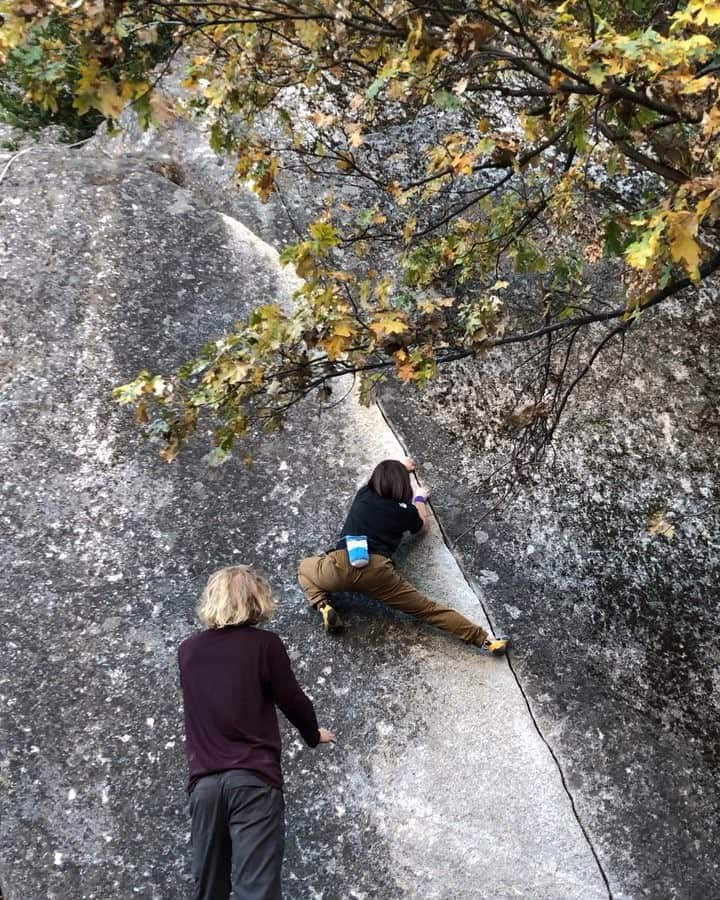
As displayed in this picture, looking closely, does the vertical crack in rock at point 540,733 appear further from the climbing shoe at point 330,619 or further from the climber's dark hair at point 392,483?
the climbing shoe at point 330,619

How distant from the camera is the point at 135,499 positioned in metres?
5.91

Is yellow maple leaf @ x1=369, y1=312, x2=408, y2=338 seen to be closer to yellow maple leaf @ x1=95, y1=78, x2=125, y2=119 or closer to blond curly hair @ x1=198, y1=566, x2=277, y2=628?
blond curly hair @ x1=198, y1=566, x2=277, y2=628

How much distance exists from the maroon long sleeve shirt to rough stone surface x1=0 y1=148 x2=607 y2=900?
3.98 ft

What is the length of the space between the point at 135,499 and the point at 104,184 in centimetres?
340

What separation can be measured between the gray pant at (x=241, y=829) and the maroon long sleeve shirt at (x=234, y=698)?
0.22ft

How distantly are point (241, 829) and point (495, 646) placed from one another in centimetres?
243

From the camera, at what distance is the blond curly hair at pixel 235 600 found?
3.91 metres

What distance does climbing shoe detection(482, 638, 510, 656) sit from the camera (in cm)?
563

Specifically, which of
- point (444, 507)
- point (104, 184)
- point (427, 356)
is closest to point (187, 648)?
point (427, 356)

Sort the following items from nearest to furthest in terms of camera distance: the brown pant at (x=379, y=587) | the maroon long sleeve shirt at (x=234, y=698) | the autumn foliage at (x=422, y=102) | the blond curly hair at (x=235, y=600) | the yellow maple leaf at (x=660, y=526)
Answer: the autumn foliage at (x=422, y=102), the maroon long sleeve shirt at (x=234, y=698), the blond curly hair at (x=235, y=600), the brown pant at (x=379, y=587), the yellow maple leaf at (x=660, y=526)

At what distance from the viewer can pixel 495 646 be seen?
563cm

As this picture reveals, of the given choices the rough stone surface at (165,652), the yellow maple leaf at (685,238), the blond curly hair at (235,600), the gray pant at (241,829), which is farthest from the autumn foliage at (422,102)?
the gray pant at (241,829)

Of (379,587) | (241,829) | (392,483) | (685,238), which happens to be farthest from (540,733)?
(685,238)

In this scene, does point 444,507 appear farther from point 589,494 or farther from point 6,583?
point 6,583
